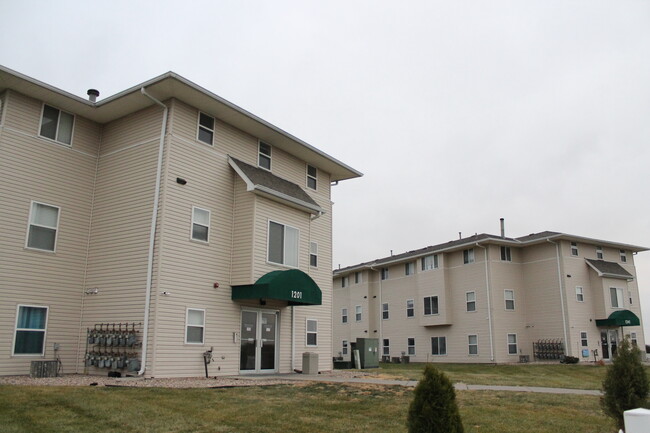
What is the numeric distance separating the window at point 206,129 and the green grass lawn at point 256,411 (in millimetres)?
9020

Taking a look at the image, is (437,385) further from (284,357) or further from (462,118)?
(462,118)

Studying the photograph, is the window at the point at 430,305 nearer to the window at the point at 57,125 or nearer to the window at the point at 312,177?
the window at the point at 312,177

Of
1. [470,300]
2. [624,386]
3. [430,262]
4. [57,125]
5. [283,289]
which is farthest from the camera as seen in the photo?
[430,262]

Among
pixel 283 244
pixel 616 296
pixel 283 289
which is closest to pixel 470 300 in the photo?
pixel 616 296

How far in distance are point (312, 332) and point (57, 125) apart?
38.5 feet

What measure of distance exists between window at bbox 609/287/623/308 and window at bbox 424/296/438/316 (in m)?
10.8

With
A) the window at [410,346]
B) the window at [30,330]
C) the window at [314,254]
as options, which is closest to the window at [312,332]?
the window at [314,254]

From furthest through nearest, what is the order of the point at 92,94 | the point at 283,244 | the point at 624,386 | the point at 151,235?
the point at 283,244
the point at 92,94
the point at 151,235
the point at 624,386

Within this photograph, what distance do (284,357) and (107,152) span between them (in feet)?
31.2

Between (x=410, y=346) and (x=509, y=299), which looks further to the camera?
(x=410, y=346)

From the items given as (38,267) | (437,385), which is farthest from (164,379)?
(437,385)

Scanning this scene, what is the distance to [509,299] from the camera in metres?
34.5

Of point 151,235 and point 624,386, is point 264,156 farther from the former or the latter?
point 624,386

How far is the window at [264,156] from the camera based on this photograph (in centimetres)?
2091
